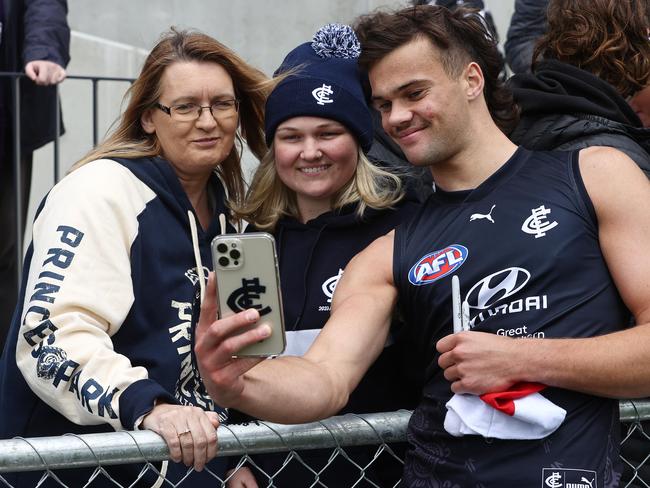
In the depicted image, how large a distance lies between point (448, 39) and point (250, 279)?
3.97ft

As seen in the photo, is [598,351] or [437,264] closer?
[598,351]

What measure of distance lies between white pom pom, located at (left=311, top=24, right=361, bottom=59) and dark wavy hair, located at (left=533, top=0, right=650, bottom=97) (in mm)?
630

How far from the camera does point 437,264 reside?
283 centimetres

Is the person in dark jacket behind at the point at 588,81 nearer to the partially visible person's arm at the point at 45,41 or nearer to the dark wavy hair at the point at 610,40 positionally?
the dark wavy hair at the point at 610,40

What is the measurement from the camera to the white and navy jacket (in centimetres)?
284

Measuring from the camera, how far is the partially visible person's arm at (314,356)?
2.20m

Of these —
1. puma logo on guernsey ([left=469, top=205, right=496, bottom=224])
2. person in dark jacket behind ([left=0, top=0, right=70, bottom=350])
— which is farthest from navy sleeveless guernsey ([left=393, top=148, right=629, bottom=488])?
person in dark jacket behind ([left=0, top=0, right=70, bottom=350])

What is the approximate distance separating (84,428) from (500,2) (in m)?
5.26

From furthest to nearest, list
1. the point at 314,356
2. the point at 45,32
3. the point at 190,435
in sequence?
the point at 45,32 < the point at 314,356 < the point at 190,435

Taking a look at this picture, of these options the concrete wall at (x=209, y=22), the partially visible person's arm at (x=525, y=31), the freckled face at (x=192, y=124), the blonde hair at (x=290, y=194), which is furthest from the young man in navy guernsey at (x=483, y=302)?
the concrete wall at (x=209, y=22)

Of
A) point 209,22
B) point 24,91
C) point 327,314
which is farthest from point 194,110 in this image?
point 209,22

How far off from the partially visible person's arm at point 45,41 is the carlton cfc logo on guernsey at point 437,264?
2854 millimetres

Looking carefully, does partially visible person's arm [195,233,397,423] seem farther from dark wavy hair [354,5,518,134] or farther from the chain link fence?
dark wavy hair [354,5,518,134]

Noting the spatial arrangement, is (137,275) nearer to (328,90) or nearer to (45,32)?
(328,90)
